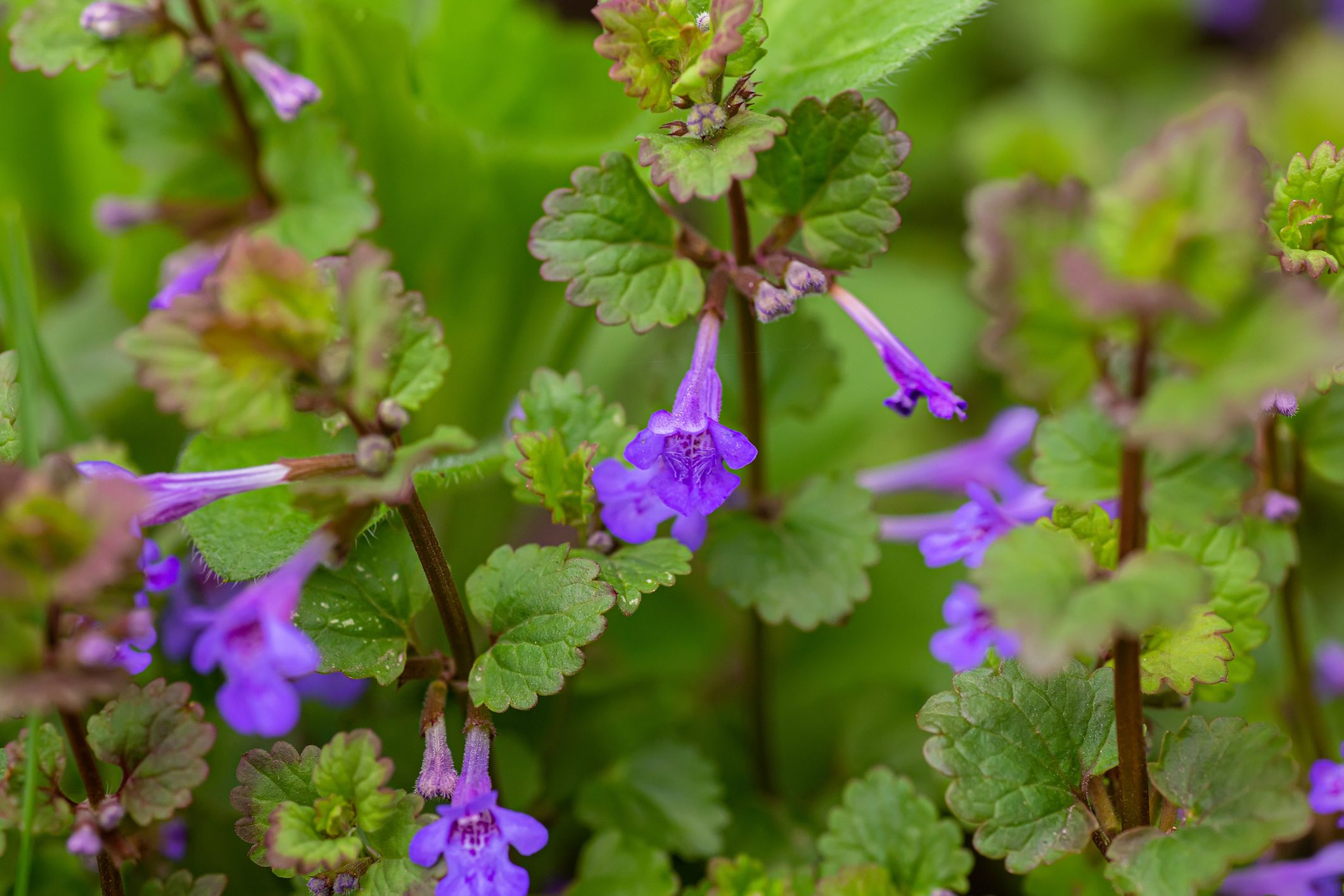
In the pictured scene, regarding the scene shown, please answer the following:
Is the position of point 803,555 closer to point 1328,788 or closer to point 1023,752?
point 1023,752

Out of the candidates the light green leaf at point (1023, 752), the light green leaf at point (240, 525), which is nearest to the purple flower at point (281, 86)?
the light green leaf at point (240, 525)

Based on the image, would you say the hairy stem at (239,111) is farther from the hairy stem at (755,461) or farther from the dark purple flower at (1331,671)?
the dark purple flower at (1331,671)

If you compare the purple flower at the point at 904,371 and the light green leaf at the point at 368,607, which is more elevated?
the purple flower at the point at 904,371

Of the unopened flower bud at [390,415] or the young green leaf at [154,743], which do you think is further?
the young green leaf at [154,743]

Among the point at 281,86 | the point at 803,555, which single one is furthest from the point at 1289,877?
the point at 281,86

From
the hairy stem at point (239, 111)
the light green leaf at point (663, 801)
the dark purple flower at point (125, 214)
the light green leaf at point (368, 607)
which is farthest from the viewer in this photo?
the dark purple flower at point (125, 214)

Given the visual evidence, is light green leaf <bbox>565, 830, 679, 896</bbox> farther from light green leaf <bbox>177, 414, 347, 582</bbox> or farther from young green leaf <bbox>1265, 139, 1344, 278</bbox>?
young green leaf <bbox>1265, 139, 1344, 278</bbox>
